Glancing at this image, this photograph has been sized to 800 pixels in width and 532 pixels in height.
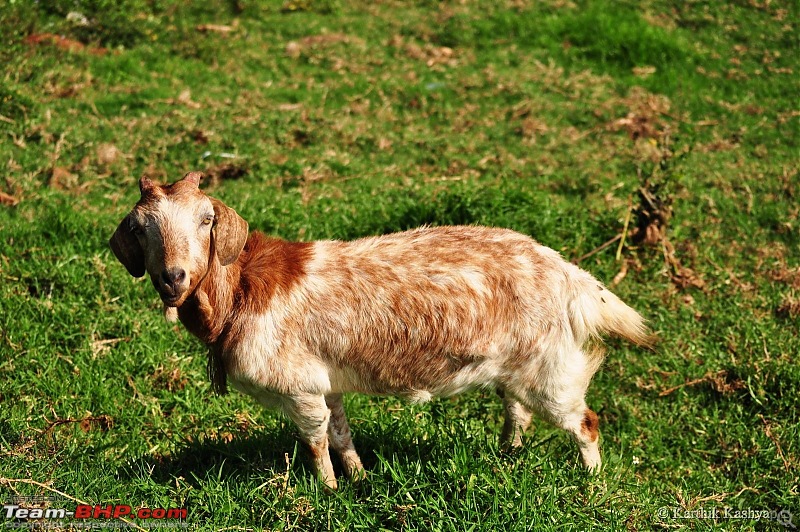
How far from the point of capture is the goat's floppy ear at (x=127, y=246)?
3.70 meters

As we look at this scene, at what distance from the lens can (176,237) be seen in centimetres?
357

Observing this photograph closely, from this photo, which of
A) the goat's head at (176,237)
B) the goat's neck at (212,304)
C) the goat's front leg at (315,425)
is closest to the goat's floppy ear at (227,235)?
the goat's head at (176,237)

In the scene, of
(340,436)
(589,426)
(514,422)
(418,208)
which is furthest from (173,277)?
(418,208)

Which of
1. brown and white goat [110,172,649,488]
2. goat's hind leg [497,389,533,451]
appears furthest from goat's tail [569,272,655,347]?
goat's hind leg [497,389,533,451]

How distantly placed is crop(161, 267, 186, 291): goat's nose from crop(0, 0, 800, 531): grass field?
131 centimetres

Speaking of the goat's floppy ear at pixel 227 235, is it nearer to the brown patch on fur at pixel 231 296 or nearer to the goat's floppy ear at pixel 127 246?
the brown patch on fur at pixel 231 296

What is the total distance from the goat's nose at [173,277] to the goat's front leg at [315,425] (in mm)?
913

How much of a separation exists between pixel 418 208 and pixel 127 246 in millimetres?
3557

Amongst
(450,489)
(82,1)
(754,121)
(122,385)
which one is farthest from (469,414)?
(82,1)

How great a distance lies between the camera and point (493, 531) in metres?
3.85

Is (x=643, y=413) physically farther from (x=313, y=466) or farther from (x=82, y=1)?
(x=82, y=1)

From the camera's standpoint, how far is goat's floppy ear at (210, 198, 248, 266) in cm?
374

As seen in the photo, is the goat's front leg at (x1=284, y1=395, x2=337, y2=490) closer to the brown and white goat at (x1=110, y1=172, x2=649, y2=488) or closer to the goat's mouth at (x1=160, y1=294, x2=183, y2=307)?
the brown and white goat at (x1=110, y1=172, x2=649, y2=488)

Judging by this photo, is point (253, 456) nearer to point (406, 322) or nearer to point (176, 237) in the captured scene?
point (406, 322)
